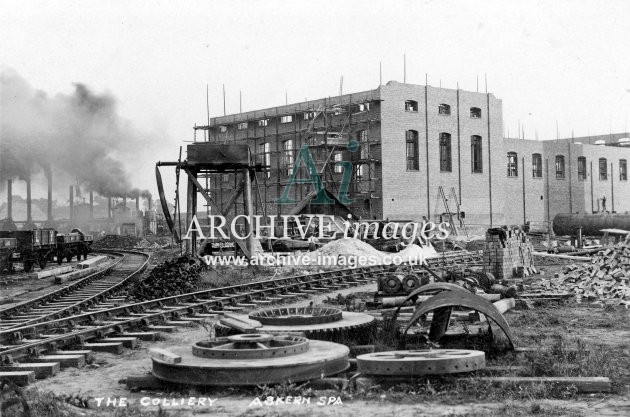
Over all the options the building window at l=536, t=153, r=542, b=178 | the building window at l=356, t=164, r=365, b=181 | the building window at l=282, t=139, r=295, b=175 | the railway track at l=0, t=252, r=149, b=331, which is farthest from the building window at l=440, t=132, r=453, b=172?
the railway track at l=0, t=252, r=149, b=331

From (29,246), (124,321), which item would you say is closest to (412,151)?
(29,246)

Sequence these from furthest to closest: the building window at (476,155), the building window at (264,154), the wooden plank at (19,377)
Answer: the building window at (264,154)
the building window at (476,155)
the wooden plank at (19,377)

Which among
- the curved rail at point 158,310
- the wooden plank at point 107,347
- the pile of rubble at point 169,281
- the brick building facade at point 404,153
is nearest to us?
the wooden plank at point 107,347

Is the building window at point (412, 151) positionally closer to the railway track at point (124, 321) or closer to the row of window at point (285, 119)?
the row of window at point (285, 119)

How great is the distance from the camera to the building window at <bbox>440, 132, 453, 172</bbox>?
38397 mm

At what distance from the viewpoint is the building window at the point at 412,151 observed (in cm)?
3684

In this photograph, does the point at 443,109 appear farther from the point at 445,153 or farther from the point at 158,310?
the point at 158,310

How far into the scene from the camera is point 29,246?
2200 centimetres

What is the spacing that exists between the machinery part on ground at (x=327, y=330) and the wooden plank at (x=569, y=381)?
7.50ft

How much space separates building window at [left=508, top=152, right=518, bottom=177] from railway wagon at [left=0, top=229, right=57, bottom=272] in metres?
29.3

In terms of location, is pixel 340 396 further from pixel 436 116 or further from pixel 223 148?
pixel 436 116

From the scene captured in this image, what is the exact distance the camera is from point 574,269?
16594mm

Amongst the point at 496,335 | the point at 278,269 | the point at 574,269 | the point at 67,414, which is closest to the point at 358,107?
the point at 278,269

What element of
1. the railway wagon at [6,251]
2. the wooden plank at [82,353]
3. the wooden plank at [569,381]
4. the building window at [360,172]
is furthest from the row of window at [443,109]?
the wooden plank at [569,381]
